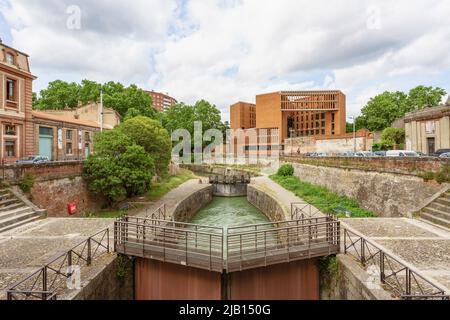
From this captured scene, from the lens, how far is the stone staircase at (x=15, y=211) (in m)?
11.0

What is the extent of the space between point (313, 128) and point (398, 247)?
60.7 meters

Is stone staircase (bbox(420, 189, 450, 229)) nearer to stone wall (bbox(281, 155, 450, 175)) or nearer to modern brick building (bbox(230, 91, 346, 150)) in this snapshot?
stone wall (bbox(281, 155, 450, 175))

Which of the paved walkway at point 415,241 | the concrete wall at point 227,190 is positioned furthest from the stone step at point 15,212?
the concrete wall at point 227,190

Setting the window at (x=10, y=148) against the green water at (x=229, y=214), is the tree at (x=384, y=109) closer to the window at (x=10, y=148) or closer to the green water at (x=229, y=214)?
the green water at (x=229, y=214)

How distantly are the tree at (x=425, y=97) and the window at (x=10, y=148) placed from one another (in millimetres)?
61820

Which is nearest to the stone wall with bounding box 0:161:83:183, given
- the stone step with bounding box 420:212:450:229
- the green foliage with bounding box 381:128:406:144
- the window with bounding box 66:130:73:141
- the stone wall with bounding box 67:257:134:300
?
the stone wall with bounding box 67:257:134:300

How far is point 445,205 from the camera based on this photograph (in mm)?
11562

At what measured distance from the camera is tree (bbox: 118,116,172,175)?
20578 mm

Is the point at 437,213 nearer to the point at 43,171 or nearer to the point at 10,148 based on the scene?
the point at 43,171

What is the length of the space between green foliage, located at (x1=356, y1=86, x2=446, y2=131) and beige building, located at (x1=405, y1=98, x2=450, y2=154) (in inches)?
906

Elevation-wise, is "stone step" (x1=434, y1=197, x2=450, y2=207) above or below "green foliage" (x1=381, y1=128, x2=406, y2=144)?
below

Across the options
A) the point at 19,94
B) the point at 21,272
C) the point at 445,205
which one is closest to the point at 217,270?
the point at 21,272

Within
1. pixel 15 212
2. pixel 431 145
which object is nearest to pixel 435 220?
pixel 15 212
